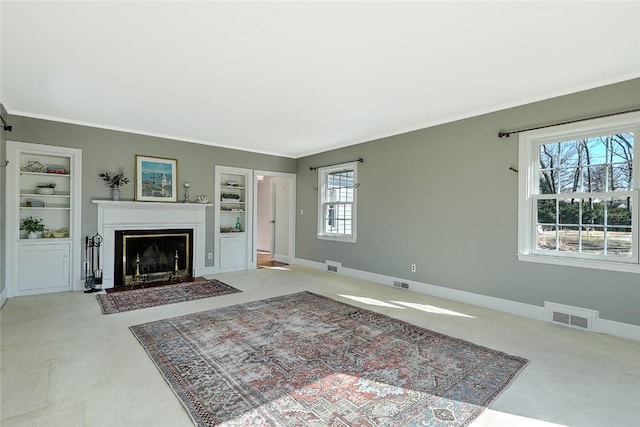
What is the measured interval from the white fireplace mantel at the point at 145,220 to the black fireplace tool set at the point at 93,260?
7 centimetres

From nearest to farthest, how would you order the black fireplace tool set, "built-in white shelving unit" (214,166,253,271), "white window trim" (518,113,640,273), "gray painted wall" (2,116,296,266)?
"white window trim" (518,113,640,273)
"gray painted wall" (2,116,296,266)
the black fireplace tool set
"built-in white shelving unit" (214,166,253,271)

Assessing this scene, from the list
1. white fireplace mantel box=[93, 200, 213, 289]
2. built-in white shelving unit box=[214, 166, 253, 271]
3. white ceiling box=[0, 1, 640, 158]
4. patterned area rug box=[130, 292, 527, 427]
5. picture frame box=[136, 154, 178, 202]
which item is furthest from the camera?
built-in white shelving unit box=[214, 166, 253, 271]

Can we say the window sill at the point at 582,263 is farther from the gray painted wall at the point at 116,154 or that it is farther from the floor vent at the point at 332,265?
the gray painted wall at the point at 116,154

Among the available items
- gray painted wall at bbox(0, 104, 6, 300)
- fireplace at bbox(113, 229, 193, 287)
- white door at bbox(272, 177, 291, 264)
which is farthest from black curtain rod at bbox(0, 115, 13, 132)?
white door at bbox(272, 177, 291, 264)

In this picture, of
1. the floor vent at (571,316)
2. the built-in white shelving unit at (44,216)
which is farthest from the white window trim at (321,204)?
the built-in white shelving unit at (44,216)

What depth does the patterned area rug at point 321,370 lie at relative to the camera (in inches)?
75.0

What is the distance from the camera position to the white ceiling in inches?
83.7

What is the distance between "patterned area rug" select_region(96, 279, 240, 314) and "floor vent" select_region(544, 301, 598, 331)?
401 centimetres

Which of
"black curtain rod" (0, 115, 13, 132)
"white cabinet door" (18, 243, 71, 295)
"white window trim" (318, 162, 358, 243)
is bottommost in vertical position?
"white cabinet door" (18, 243, 71, 295)

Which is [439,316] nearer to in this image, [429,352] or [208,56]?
Answer: [429,352]

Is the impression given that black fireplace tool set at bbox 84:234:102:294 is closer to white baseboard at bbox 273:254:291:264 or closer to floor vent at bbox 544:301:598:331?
white baseboard at bbox 273:254:291:264

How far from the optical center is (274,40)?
2455 millimetres

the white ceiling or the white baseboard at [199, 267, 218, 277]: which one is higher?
the white ceiling

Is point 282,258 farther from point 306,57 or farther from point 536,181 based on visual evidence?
point 306,57
